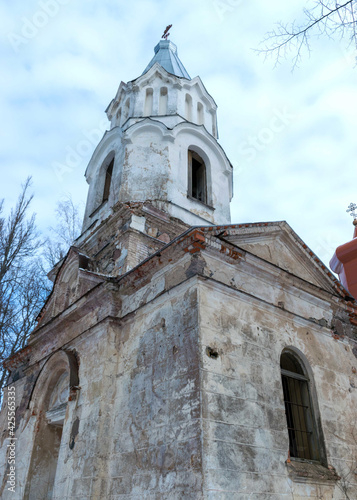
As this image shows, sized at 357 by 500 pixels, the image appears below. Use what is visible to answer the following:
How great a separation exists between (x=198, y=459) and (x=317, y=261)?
5254mm

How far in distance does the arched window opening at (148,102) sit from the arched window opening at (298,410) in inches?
344

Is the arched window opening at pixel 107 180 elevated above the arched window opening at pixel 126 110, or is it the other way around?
the arched window opening at pixel 126 110

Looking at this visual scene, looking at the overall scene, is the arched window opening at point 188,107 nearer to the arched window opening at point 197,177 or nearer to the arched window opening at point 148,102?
the arched window opening at point 148,102

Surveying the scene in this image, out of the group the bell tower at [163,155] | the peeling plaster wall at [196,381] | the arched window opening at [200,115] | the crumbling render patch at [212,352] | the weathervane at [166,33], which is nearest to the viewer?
the peeling plaster wall at [196,381]

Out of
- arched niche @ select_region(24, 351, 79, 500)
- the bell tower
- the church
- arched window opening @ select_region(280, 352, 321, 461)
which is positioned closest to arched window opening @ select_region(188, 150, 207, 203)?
the bell tower

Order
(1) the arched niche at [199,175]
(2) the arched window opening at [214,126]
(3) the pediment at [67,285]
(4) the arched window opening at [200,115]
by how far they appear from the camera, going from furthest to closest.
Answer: (2) the arched window opening at [214,126] < (4) the arched window opening at [200,115] < (1) the arched niche at [199,175] < (3) the pediment at [67,285]

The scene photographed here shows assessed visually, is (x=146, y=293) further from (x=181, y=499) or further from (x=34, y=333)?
(x=34, y=333)

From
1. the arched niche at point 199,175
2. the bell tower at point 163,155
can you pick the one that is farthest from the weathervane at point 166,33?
the arched niche at point 199,175

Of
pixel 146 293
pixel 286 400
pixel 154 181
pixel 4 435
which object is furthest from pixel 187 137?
pixel 4 435

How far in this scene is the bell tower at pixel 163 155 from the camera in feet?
35.0

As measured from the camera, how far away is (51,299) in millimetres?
10312

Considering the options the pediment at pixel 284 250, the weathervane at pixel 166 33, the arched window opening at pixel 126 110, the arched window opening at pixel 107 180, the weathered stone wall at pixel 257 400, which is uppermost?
the weathervane at pixel 166 33

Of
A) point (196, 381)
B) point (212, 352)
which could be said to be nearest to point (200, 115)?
point (212, 352)

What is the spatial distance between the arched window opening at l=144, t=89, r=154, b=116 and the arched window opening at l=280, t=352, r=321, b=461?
28.7ft
